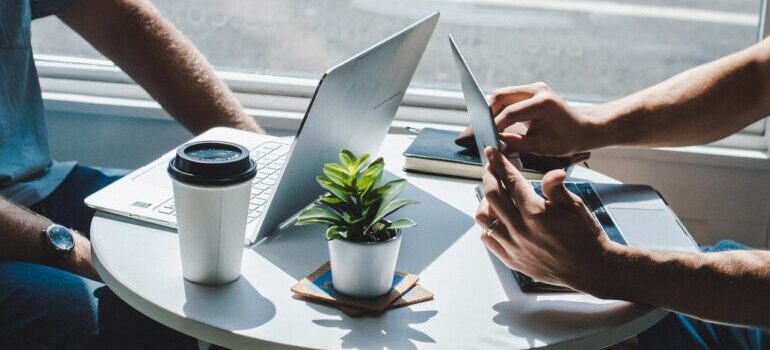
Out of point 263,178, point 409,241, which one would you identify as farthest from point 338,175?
point 263,178

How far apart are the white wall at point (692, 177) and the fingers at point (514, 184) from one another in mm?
1045

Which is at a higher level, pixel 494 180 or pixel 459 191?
pixel 494 180

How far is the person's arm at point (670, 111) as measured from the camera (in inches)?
57.6

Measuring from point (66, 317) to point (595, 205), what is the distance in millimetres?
826

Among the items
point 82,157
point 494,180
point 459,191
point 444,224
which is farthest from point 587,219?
point 82,157

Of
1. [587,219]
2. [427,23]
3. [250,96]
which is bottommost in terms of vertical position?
[250,96]

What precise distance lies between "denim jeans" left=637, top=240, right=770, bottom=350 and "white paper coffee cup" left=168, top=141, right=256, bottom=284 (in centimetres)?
71

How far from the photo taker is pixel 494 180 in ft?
3.47

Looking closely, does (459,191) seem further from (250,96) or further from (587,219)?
(250,96)

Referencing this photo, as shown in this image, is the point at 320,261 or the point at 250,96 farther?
the point at 250,96

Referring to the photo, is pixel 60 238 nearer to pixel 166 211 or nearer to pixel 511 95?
pixel 166 211

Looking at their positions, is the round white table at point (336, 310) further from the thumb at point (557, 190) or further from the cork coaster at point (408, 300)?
the thumb at point (557, 190)

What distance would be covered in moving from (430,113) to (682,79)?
2.57 ft

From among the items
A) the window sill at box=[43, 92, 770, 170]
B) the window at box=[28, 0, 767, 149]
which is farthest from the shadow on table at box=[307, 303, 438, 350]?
the window at box=[28, 0, 767, 149]
